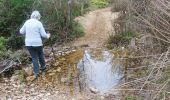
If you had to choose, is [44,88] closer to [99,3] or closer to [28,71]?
[28,71]

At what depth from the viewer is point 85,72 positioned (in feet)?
30.8

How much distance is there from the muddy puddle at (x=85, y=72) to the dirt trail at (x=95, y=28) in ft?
4.01

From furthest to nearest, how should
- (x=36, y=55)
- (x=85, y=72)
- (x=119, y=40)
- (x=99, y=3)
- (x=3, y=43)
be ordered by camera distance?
1. (x=99, y=3)
2. (x=119, y=40)
3. (x=3, y=43)
4. (x=85, y=72)
5. (x=36, y=55)

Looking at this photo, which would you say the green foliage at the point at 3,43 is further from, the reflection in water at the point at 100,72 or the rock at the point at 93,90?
the rock at the point at 93,90

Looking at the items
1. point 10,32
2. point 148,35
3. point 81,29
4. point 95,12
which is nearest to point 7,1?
point 10,32

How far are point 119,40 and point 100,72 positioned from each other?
2237 millimetres

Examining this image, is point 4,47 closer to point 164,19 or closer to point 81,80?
point 81,80

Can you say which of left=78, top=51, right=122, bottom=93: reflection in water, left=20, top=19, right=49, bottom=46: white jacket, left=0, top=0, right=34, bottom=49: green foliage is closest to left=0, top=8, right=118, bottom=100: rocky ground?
left=78, top=51, right=122, bottom=93: reflection in water

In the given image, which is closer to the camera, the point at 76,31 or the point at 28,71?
the point at 28,71

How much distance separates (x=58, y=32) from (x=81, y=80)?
130 inches

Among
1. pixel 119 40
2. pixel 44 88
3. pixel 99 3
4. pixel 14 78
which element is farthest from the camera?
pixel 99 3

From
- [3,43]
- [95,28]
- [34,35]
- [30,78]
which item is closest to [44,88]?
[30,78]

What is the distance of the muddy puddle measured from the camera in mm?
8602

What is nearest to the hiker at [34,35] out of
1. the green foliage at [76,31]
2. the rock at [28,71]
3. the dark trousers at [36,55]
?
the dark trousers at [36,55]
